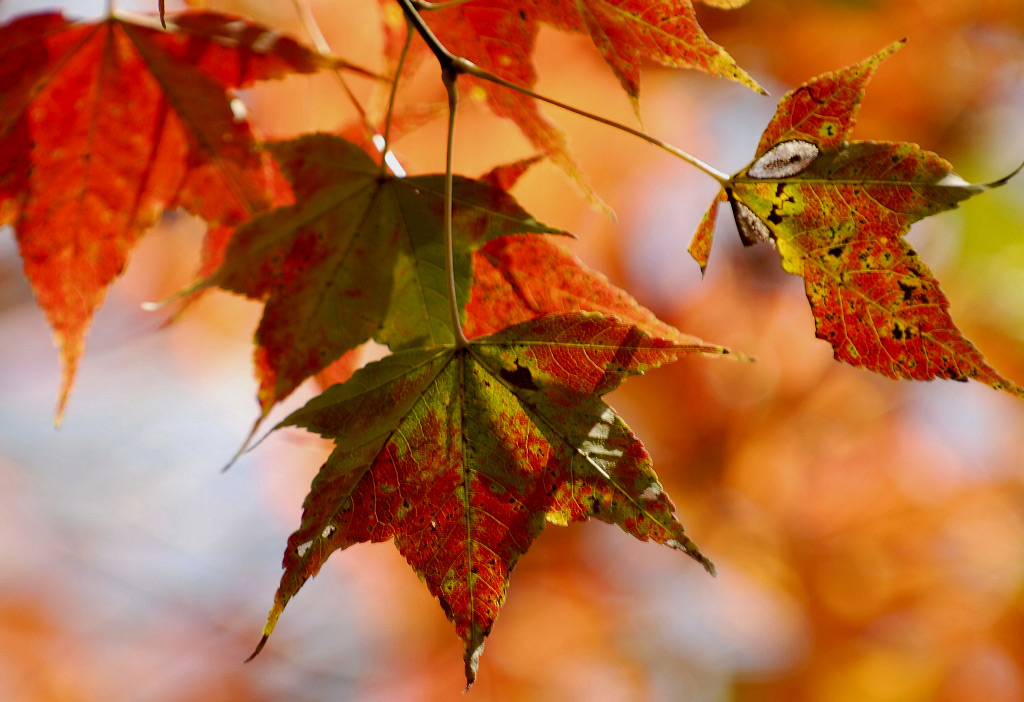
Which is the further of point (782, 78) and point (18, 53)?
point (782, 78)

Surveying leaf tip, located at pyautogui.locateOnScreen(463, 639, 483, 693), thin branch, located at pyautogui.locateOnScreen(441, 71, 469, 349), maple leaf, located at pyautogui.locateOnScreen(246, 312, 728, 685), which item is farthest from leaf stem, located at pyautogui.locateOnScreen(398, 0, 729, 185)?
leaf tip, located at pyautogui.locateOnScreen(463, 639, 483, 693)

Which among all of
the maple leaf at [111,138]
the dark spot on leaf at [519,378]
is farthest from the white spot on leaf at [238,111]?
the dark spot on leaf at [519,378]

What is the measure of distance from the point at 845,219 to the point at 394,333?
1.01ft

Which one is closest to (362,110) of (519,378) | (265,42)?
(265,42)

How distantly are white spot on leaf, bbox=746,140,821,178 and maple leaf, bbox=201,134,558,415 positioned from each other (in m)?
0.15

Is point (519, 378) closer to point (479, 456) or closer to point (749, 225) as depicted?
point (479, 456)

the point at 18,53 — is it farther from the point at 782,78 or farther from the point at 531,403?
the point at 782,78

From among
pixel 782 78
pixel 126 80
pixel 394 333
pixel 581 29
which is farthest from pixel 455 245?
pixel 782 78

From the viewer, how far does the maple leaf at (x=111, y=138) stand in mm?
621

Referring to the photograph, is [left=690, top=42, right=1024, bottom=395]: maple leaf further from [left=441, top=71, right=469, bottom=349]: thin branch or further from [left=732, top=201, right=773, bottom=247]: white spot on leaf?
[left=441, top=71, right=469, bottom=349]: thin branch

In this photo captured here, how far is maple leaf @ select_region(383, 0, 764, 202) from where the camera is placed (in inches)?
16.8

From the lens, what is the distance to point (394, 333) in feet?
1.61

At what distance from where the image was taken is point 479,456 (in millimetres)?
437

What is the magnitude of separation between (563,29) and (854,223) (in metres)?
0.25
